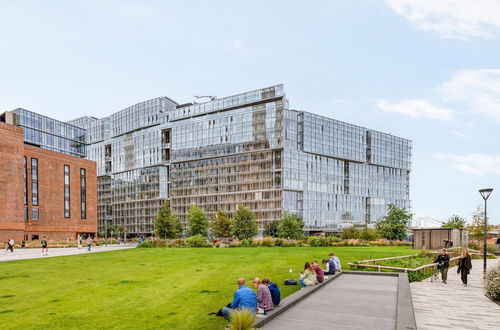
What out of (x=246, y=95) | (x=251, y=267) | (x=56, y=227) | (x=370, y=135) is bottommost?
(x=56, y=227)

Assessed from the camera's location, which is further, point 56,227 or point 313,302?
point 56,227

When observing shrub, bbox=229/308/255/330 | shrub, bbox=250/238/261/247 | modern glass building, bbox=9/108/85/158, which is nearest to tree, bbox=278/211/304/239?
shrub, bbox=250/238/261/247

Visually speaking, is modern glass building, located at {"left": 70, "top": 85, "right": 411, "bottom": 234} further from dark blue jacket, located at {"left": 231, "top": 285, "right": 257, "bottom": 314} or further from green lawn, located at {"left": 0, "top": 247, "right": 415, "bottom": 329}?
dark blue jacket, located at {"left": 231, "top": 285, "right": 257, "bottom": 314}

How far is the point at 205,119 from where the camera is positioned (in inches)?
3996

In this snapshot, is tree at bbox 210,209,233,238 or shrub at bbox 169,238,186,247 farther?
tree at bbox 210,209,233,238

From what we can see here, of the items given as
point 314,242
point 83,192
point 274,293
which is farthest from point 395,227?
point 83,192

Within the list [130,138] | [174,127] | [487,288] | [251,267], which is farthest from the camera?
[130,138]

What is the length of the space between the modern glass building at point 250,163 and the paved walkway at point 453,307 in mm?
71671

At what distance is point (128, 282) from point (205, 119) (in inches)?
3414

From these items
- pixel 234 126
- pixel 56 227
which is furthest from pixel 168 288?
pixel 234 126

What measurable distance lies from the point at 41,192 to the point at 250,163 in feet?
159

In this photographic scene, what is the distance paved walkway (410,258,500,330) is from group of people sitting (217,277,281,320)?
4.31 metres

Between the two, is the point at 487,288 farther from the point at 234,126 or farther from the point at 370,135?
the point at 370,135

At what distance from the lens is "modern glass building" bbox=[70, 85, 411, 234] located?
3615 inches
